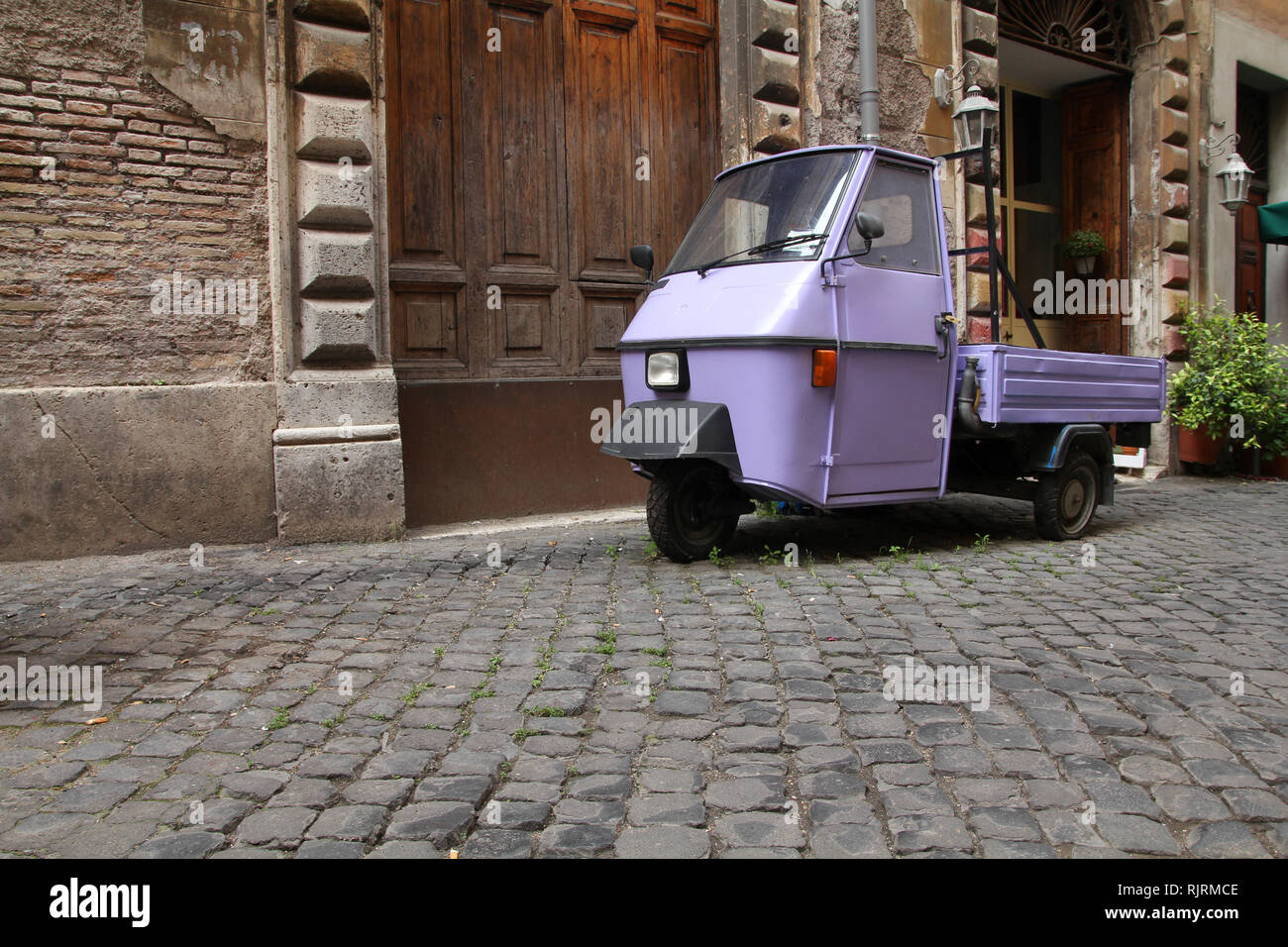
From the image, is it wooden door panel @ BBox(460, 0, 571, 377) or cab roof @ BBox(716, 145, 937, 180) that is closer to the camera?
cab roof @ BBox(716, 145, 937, 180)

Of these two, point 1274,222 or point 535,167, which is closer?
point 535,167

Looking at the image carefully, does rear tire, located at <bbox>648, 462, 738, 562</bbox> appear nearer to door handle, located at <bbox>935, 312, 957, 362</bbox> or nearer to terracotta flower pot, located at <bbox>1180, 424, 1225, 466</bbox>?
door handle, located at <bbox>935, 312, 957, 362</bbox>

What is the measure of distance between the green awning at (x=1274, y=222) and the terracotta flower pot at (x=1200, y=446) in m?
3.34

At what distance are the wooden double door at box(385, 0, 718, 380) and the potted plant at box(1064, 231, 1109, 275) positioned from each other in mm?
5357

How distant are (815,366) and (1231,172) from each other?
9091 millimetres

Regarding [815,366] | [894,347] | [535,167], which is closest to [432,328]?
[535,167]

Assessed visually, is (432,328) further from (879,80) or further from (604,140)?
(879,80)

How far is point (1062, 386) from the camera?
630cm

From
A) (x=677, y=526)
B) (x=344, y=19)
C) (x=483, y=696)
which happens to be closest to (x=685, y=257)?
(x=677, y=526)

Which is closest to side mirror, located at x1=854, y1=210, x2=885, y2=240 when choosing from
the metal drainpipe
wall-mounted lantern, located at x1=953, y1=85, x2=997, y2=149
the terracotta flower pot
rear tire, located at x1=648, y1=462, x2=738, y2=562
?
rear tire, located at x1=648, y1=462, x2=738, y2=562

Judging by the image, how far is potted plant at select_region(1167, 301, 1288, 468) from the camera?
34.0 ft

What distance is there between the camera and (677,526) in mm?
5578

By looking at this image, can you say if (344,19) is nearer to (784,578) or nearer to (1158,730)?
(784,578)

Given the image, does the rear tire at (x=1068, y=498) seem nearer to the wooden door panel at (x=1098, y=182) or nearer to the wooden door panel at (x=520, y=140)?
the wooden door panel at (x=520, y=140)
